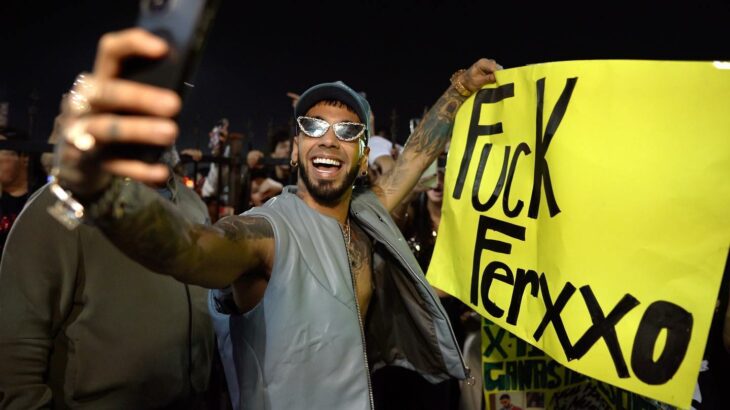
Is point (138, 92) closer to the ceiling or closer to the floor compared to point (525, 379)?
closer to the ceiling

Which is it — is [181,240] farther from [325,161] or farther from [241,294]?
[325,161]

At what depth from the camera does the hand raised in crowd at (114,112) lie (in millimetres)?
925

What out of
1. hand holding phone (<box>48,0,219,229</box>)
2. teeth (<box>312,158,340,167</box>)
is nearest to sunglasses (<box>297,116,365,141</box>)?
teeth (<box>312,158,340,167</box>)

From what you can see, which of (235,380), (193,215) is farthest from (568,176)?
(193,215)

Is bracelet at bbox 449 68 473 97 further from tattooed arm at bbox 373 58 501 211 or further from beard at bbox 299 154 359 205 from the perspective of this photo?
beard at bbox 299 154 359 205

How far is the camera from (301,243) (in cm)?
211

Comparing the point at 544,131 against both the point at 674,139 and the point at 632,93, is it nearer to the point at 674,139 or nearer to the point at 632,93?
the point at 632,93

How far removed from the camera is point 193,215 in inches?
115

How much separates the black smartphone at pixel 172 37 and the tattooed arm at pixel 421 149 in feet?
7.28

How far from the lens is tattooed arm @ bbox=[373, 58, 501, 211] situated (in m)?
3.05

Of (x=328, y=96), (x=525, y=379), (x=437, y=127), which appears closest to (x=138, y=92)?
(x=328, y=96)

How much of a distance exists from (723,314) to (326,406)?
1.95 m

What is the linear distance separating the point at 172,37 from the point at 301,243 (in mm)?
1262

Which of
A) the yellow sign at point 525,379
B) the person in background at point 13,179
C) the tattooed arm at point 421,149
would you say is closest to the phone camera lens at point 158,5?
the tattooed arm at point 421,149
